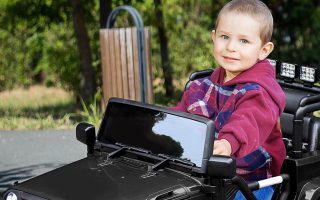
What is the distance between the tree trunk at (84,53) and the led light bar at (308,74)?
9215 millimetres

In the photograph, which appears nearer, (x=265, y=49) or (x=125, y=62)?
(x=265, y=49)

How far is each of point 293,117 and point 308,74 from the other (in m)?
0.32

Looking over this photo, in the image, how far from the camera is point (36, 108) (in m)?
15.5

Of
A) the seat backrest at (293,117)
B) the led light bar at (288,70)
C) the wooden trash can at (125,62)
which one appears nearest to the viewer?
the seat backrest at (293,117)

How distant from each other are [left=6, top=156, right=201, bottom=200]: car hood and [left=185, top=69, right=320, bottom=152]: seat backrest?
3.34ft

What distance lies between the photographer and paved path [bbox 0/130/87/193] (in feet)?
23.1

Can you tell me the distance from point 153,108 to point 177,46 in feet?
47.4

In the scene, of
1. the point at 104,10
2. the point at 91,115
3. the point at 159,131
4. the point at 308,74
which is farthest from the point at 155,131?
the point at 104,10

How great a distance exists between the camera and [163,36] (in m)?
15.3

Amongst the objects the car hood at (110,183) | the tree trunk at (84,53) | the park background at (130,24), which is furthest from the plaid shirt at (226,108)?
the tree trunk at (84,53)

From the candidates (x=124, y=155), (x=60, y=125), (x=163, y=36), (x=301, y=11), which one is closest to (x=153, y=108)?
(x=124, y=155)

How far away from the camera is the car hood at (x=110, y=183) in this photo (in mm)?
3018

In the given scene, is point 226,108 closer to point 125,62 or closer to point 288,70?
point 288,70

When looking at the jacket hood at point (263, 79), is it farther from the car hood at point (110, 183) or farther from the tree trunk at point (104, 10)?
the tree trunk at point (104, 10)
